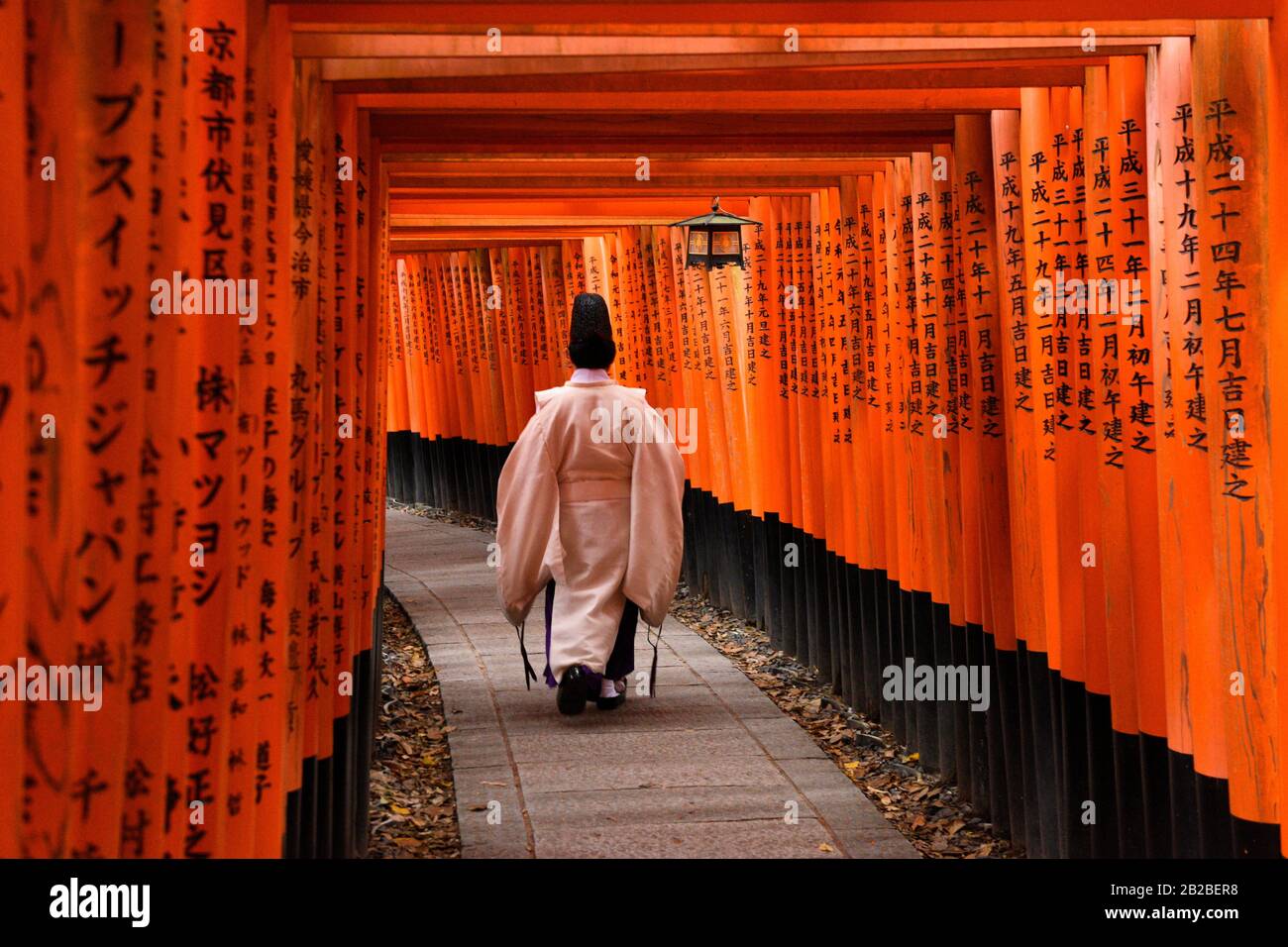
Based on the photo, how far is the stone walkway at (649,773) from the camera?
611 cm

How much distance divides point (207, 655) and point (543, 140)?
424 centimetres

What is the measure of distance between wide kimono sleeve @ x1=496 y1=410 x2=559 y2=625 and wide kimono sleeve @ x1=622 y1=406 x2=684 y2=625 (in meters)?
0.48

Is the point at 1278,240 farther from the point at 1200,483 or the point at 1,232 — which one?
the point at 1,232

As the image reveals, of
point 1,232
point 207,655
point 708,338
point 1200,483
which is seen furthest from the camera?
point 708,338

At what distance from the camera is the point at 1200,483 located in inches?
168

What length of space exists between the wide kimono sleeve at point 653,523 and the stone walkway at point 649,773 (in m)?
0.73

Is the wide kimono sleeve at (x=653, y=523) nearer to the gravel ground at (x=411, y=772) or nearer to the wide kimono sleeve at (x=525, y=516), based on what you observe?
the wide kimono sleeve at (x=525, y=516)

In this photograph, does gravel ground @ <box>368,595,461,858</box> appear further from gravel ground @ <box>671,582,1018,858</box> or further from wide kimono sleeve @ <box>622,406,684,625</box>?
gravel ground @ <box>671,582,1018,858</box>

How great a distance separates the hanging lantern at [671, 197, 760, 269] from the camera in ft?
28.6

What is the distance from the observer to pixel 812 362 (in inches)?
365

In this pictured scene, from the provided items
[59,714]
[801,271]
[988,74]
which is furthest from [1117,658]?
[801,271]

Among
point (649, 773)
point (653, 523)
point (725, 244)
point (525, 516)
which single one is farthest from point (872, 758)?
point (725, 244)

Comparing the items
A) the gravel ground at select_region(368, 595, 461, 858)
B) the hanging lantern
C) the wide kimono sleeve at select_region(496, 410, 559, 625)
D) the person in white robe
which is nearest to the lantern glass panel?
the hanging lantern

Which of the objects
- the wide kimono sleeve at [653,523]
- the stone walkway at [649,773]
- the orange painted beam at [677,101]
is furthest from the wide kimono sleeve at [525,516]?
the orange painted beam at [677,101]
